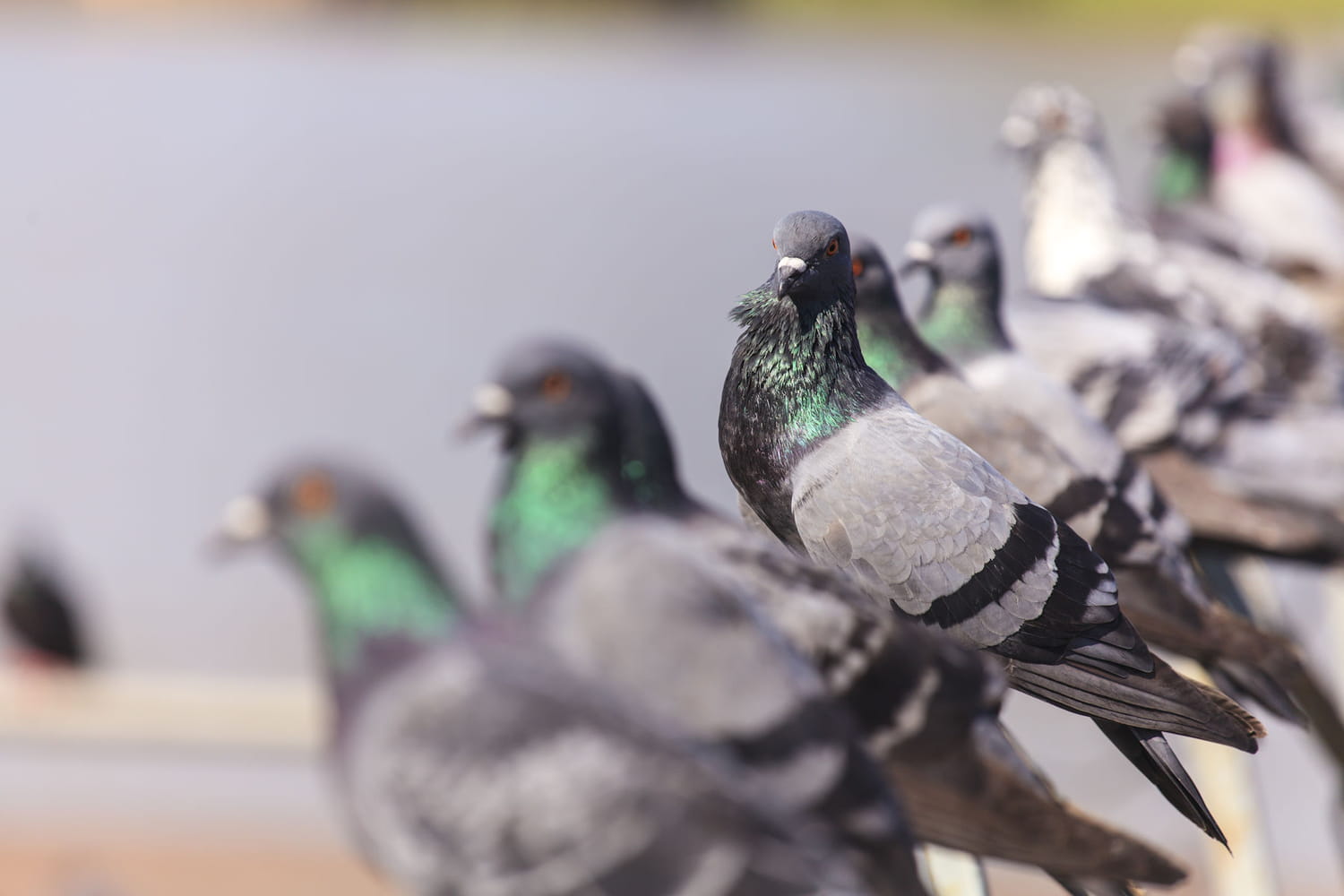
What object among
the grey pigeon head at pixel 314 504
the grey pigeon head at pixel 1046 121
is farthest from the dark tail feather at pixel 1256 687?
the grey pigeon head at pixel 1046 121

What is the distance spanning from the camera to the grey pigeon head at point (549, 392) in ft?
3.83

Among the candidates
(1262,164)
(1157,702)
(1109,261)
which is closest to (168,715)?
(1109,261)

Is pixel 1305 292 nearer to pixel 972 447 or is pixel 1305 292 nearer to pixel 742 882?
pixel 972 447

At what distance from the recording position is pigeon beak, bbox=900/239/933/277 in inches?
59.9

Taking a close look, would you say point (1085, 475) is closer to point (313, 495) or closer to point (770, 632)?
point (770, 632)

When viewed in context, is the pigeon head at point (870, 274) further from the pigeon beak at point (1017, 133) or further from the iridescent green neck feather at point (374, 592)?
the pigeon beak at point (1017, 133)

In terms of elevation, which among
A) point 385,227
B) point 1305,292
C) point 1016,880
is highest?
point 1305,292

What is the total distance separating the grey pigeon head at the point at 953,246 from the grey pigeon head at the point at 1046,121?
2.16 ft

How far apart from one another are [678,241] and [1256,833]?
94.3 inches

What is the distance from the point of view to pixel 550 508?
1.17 metres

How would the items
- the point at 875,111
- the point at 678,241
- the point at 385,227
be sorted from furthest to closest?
the point at 385,227, the point at 875,111, the point at 678,241

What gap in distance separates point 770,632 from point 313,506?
1.06ft

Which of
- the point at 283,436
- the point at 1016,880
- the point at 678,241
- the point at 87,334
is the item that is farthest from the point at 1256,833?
the point at 87,334

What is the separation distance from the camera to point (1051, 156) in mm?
2309
